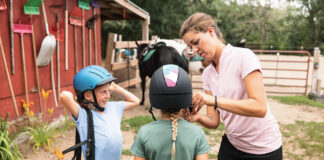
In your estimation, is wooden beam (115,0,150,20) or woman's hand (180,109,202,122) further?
wooden beam (115,0,150,20)

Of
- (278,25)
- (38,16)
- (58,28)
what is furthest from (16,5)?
(278,25)

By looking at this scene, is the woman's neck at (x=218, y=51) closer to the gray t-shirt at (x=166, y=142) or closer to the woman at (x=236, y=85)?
the woman at (x=236, y=85)

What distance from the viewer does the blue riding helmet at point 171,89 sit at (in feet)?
4.87

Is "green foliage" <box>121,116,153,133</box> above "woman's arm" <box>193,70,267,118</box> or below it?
below

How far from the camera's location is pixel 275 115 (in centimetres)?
682

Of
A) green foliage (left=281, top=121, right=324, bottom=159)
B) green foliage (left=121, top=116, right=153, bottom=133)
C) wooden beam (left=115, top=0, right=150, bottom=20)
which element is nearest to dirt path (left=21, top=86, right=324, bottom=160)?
green foliage (left=121, top=116, right=153, bottom=133)

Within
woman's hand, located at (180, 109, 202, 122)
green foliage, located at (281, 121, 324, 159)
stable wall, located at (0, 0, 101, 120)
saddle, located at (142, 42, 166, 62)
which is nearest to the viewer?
woman's hand, located at (180, 109, 202, 122)

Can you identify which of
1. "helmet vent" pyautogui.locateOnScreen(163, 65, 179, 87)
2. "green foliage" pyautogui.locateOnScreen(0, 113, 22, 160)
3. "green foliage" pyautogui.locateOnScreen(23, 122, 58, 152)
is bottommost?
"green foliage" pyautogui.locateOnScreen(23, 122, 58, 152)

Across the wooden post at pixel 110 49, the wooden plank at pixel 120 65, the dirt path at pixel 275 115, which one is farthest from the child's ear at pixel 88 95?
the wooden plank at pixel 120 65

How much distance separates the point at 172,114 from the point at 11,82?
386 cm

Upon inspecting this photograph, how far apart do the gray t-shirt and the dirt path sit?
277cm

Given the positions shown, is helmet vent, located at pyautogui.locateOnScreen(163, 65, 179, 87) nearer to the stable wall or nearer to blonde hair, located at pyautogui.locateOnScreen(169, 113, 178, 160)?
blonde hair, located at pyautogui.locateOnScreen(169, 113, 178, 160)

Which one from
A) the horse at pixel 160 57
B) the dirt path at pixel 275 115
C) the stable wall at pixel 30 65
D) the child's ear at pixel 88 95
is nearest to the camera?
the child's ear at pixel 88 95

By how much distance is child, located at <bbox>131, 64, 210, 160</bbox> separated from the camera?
1.45m
